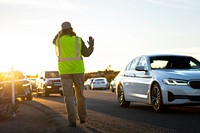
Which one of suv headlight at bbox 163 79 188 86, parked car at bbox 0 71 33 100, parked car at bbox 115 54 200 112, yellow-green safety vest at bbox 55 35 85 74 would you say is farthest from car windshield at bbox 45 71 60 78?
yellow-green safety vest at bbox 55 35 85 74

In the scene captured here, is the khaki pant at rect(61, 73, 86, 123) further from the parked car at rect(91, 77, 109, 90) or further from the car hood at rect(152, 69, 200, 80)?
the parked car at rect(91, 77, 109, 90)

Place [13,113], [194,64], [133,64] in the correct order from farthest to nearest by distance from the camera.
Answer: [133,64]
[194,64]
[13,113]

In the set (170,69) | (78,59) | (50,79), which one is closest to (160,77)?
(170,69)

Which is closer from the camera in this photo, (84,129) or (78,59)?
(84,129)

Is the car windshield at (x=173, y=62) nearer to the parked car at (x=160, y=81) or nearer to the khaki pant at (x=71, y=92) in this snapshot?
the parked car at (x=160, y=81)

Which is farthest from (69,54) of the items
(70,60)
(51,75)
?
(51,75)

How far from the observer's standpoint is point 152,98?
12961 mm

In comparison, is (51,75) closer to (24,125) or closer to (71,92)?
(24,125)

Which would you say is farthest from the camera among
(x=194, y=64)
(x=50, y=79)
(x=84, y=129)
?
(x=50, y=79)

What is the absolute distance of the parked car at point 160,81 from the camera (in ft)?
39.4

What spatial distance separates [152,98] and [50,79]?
18.2 m

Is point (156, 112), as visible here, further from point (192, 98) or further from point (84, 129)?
point (84, 129)

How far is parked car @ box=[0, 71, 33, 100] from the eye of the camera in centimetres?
2159

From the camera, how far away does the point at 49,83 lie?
30297mm
